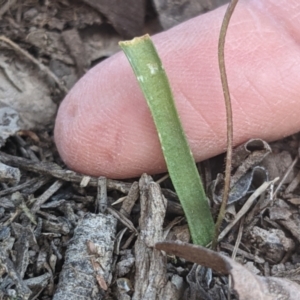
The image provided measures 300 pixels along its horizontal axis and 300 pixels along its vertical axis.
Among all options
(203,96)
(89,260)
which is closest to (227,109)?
(203,96)

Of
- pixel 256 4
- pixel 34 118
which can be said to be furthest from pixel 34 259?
pixel 256 4

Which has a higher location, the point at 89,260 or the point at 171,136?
the point at 171,136

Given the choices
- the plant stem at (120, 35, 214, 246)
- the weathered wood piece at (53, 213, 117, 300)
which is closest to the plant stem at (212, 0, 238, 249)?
the plant stem at (120, 35, 214, 246)

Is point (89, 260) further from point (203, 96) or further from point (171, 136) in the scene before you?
point (203, 96)

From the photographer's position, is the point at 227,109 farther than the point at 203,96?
No

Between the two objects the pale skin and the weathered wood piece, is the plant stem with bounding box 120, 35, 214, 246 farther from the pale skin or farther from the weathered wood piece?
the weathered wood piece

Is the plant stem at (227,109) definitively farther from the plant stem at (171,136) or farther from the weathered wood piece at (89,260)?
the weathered wood piece at (89,260)

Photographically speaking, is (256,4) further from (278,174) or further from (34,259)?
(34,259)
